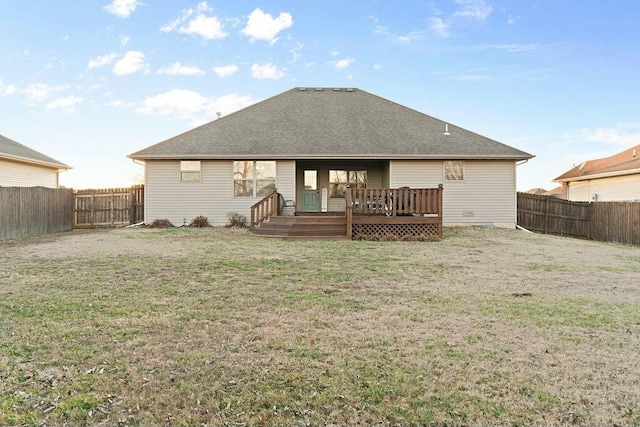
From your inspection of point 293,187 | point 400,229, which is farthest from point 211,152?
point 400,229

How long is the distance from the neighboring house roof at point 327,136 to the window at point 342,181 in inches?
67.6

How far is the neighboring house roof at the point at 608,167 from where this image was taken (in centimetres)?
1923

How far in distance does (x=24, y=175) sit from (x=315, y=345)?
19.7 m

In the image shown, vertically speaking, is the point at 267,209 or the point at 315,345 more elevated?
the point at 267,209

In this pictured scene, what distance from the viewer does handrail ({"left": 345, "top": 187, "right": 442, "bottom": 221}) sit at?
12.6 meters

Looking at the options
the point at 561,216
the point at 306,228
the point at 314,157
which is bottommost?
the point at 306,228

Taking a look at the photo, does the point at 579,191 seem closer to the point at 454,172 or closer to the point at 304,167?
the point at 454,172

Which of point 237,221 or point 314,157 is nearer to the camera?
point 314,157

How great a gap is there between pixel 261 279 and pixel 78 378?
148 inches

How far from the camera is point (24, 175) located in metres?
17.8

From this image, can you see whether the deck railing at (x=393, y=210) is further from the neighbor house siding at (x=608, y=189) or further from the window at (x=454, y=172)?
the neighbor house siding at (x=608, y=189)

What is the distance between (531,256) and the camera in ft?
32.0

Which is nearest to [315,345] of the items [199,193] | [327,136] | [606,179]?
[199,193]

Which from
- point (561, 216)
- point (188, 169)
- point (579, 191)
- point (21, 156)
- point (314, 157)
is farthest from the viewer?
point (579, 191)
